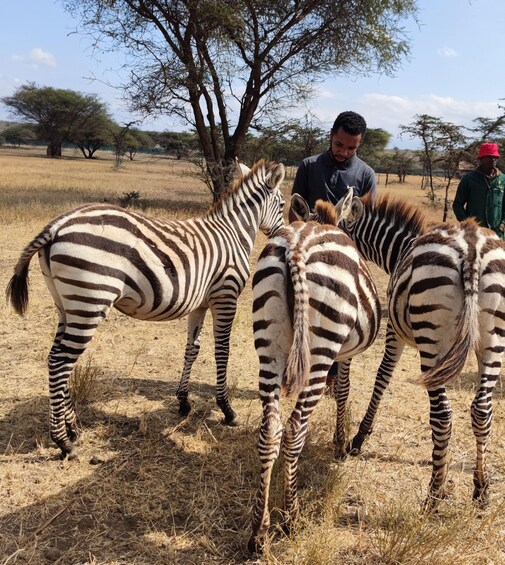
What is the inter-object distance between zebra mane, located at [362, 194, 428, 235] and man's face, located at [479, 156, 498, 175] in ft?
6.72

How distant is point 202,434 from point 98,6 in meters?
15.7

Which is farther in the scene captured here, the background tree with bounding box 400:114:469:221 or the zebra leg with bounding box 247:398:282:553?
the background tree with bounding box 400:114:469:221

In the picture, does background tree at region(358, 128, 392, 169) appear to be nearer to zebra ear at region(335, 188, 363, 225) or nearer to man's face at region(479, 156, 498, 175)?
A: man's face at region(479, 156, 498, 175)

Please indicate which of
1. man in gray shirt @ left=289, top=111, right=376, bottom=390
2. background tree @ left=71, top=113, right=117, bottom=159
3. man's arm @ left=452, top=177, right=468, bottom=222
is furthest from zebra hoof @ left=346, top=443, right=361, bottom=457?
background tree @ left=71, top=113, right=117, bottom=159

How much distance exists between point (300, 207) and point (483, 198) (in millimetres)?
2803

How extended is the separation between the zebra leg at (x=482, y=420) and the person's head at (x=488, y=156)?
3.22m

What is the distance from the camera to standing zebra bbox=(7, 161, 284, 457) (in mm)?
3406

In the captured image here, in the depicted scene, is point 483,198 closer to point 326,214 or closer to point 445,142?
point 326,214

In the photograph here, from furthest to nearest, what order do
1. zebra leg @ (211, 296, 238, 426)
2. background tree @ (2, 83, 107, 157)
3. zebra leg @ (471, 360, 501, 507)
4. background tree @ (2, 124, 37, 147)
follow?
background tree @ (2, 124, 37, 147) → background tree @ (2, 83, 107, 157) → zebra leg @ (211, 296, 238, 426) → zebra leg @ (471, 360, 501, 507)

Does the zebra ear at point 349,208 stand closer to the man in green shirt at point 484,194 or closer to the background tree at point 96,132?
the man in green shirt at point 484,194

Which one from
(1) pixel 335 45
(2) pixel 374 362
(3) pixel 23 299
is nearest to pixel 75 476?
(3) pixel 23 299

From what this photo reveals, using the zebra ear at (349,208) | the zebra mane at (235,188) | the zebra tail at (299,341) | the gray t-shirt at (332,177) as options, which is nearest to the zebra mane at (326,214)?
the zebra ear at (349,208)

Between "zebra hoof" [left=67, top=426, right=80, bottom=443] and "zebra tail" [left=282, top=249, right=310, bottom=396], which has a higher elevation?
"zebra tail" [left=282, top=249, right=310, bottom=396]

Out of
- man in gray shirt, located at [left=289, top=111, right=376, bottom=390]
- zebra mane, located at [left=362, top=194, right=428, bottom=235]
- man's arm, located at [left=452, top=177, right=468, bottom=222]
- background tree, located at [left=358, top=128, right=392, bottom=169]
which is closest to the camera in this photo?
zebra mane, located at [left=362, top=194, right=428, bottom=235]
